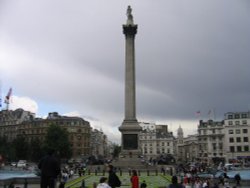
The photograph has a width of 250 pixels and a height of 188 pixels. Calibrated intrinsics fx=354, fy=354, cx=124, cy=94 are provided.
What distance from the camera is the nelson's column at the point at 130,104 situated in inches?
2913

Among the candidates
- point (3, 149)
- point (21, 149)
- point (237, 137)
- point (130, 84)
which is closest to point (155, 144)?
point (237, 137)

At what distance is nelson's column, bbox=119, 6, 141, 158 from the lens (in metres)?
74.0

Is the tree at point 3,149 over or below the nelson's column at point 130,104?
below

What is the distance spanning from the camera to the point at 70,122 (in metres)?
152

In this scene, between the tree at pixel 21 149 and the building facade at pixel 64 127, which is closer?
the tree at pixel 21 149

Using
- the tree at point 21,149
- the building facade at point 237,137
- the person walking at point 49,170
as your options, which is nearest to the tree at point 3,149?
the tree at point 21,149

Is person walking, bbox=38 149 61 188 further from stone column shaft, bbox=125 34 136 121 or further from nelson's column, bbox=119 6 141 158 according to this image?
stone column shaft, bbox=125 34 136 121

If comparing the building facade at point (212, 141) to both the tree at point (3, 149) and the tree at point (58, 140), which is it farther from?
the tree at point (3, 149)

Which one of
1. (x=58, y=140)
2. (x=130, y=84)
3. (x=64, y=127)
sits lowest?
(x=58, y=140)

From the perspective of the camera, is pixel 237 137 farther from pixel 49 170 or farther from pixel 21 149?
pixel 49 170

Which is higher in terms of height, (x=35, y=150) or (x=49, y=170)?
(x=35, y=150)

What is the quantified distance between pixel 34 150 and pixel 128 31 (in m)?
58.5

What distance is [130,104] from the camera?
7862 centimetres

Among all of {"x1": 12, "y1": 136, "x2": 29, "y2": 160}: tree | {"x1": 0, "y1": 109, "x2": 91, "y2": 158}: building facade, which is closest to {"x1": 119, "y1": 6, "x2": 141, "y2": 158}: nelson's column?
{"x1": 12, "y1": 136, "x2": 29, "y2": 160}: tree
